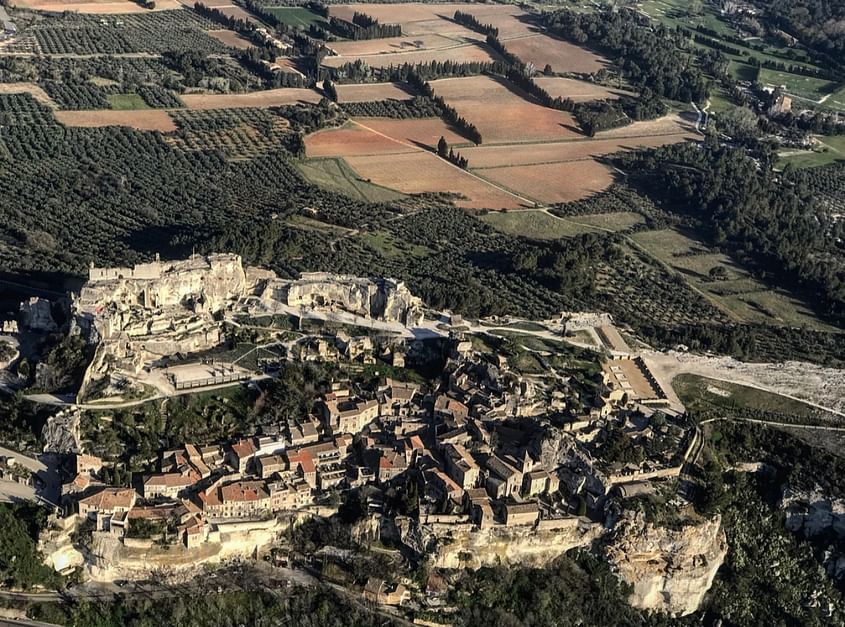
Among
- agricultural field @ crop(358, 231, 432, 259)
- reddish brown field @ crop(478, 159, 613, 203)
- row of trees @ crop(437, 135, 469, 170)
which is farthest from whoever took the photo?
row of trees @ crop(437, 135, 469, 170)

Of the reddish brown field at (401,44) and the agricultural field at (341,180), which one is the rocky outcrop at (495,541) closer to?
the agricultural field at (341,180)

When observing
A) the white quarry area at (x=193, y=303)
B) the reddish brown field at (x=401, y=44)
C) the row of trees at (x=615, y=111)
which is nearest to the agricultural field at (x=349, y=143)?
the row of trees at (x=615, y=111)

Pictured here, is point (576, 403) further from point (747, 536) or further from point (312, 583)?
point (312, 583)

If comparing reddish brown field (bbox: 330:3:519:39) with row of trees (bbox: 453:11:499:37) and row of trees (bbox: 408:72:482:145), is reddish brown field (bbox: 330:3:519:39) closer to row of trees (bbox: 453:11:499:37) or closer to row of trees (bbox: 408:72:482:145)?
row of trees (bbox: 453:11:499:37)

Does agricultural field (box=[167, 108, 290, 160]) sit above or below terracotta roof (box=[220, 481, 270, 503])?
below

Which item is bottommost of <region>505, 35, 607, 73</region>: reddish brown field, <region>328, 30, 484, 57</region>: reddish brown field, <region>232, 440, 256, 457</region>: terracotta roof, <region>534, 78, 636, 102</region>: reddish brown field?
<region>232, 440, 256, 457</region>: terracotta roof

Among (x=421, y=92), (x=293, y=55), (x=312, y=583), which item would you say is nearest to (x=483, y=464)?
(x=312, y=583)

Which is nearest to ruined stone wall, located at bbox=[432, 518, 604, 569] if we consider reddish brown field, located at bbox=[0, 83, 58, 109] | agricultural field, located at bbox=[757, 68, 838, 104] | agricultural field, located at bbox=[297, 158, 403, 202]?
agricultural field, located at bbox=[297, 158, 403, 202]
